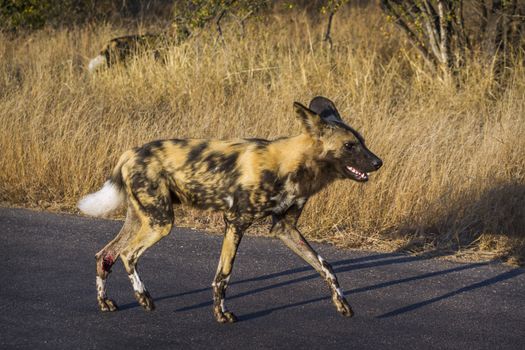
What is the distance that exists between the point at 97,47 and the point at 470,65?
17.0ft

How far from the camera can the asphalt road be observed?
4059 mm

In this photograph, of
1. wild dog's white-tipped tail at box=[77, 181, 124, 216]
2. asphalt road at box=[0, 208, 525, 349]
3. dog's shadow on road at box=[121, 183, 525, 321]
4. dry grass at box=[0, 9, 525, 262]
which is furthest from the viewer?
dry grass at box=[0, 9, 525, 262]

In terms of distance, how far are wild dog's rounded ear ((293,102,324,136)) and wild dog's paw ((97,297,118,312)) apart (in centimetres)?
132

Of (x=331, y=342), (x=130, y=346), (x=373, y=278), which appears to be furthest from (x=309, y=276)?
(x=130, y=346)

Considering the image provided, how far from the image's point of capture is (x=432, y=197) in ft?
20.8

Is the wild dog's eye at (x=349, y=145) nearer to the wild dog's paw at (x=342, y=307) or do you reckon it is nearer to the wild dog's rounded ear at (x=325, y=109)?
the wild dog's rounded ear at (x=325, y=109)

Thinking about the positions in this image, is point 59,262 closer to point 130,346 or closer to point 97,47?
point 130,346

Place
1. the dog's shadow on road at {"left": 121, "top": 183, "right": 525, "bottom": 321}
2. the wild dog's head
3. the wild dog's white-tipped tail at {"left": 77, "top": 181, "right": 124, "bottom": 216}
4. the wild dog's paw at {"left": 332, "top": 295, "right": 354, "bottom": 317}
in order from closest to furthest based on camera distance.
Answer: the wild dog's paw at {"left": 332, "top": 295, "right": 354, "bottom": 317}, the wild dog's head, the wild dog's white-tipped tail at {"left": 77, "top": 181, "right": 124, "bottom": 216}, the dog's shadow on road at {"left": 121, "top": 183, "right": 525, "bottom": 321}

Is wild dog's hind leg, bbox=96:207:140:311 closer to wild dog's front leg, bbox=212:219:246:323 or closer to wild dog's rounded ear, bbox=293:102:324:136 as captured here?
wild dog's front leg, bbox=212:219:246:323

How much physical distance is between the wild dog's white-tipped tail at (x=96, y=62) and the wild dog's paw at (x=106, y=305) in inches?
246

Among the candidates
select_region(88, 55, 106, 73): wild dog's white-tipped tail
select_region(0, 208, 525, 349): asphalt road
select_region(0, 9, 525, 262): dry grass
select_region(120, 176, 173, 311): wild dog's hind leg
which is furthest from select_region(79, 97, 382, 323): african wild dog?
select_region(88, 55, 106, 73): wild dog's white-tipped tail

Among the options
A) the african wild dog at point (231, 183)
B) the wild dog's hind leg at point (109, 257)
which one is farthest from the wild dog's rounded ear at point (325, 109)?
the wild dog's hind leg at point (109, 257)

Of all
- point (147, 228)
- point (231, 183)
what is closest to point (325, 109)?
point (231, 183)

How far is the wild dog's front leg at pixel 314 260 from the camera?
441 cm
